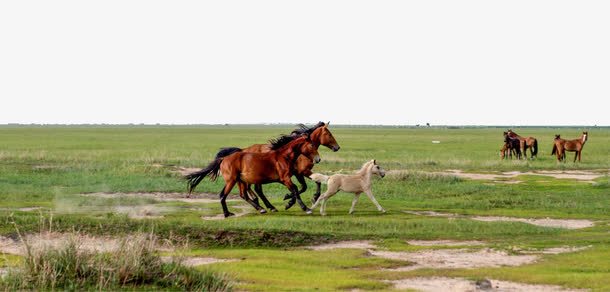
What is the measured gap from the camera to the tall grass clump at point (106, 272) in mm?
8516

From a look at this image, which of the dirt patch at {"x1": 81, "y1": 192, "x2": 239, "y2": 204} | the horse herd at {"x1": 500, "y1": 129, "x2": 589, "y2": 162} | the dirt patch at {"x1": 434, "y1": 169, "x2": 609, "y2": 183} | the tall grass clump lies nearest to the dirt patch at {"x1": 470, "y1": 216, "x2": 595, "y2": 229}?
the dirt patch at {"x1": 81, "y1": 192, "x2": 239, "y2": 204}

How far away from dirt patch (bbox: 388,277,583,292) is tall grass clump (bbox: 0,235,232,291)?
8.65 ft

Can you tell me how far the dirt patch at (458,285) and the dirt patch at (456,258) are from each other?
3.08ft

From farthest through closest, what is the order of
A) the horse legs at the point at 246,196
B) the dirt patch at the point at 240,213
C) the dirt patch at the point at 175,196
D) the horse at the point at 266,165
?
the dirt patch at the point at 175,196, the horse legs at the point at 246,196, the horse at the point at 266,165, the dirt patch at the point at 240,213

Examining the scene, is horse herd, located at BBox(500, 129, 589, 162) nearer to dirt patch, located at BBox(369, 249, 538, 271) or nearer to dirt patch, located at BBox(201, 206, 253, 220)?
dirt patch, located at BBox(201, 206, 253, 220)

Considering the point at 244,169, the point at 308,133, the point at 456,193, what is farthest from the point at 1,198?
the point at 456,193

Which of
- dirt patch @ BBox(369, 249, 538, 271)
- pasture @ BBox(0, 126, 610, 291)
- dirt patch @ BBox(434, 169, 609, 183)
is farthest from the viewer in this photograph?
dirt patch @ BBox(434, 169, 609, 183)

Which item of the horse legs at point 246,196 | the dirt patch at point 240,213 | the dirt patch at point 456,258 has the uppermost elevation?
the horse legs at point 246,196

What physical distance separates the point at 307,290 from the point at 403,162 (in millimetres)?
29952

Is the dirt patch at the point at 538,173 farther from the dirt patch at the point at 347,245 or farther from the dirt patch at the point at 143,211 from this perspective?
the dirt patch at the point at 347,245

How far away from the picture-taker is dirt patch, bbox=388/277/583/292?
971cm

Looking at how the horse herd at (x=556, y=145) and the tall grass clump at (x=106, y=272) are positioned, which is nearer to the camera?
the tall grass clump at (x=106, y=272)

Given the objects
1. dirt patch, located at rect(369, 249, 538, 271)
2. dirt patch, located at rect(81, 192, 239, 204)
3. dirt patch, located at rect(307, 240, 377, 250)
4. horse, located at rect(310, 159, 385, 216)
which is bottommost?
dirt patch, located at rect(81, 192, 239, 204)

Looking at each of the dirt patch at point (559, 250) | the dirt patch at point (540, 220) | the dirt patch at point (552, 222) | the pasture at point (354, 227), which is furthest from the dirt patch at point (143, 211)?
the dirt patch at point (559, 250)
